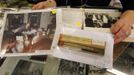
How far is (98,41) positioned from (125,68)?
0.55ft

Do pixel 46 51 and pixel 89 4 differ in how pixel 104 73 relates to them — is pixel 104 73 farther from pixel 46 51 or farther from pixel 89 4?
pixel 89 4

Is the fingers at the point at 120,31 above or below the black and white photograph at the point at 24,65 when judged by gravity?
above

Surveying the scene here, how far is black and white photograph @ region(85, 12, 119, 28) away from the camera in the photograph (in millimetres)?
746

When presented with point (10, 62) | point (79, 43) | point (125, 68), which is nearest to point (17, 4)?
point (10, 62)

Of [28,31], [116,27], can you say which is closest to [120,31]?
[116,27]

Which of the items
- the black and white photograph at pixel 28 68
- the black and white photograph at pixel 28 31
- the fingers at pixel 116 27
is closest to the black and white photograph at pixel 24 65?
the black and white photograph at pixel 28 68

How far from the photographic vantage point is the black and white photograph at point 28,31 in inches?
25.8

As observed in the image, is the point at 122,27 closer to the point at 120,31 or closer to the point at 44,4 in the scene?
the point at 120,31

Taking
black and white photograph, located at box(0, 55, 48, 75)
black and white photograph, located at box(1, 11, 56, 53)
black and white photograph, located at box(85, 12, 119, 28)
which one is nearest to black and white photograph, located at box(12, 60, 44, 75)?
black and white photograph, located at box(0, 55, 48, 75)

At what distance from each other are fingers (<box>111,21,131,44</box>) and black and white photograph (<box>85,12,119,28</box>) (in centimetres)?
3

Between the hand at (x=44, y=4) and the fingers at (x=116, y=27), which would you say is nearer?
the fingers at (x=116, y=27)

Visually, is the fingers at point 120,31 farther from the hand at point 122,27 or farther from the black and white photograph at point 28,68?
the black and white photograph at point 28,68

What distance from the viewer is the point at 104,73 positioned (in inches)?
28.4

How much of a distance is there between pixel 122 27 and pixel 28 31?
33 centimetres
